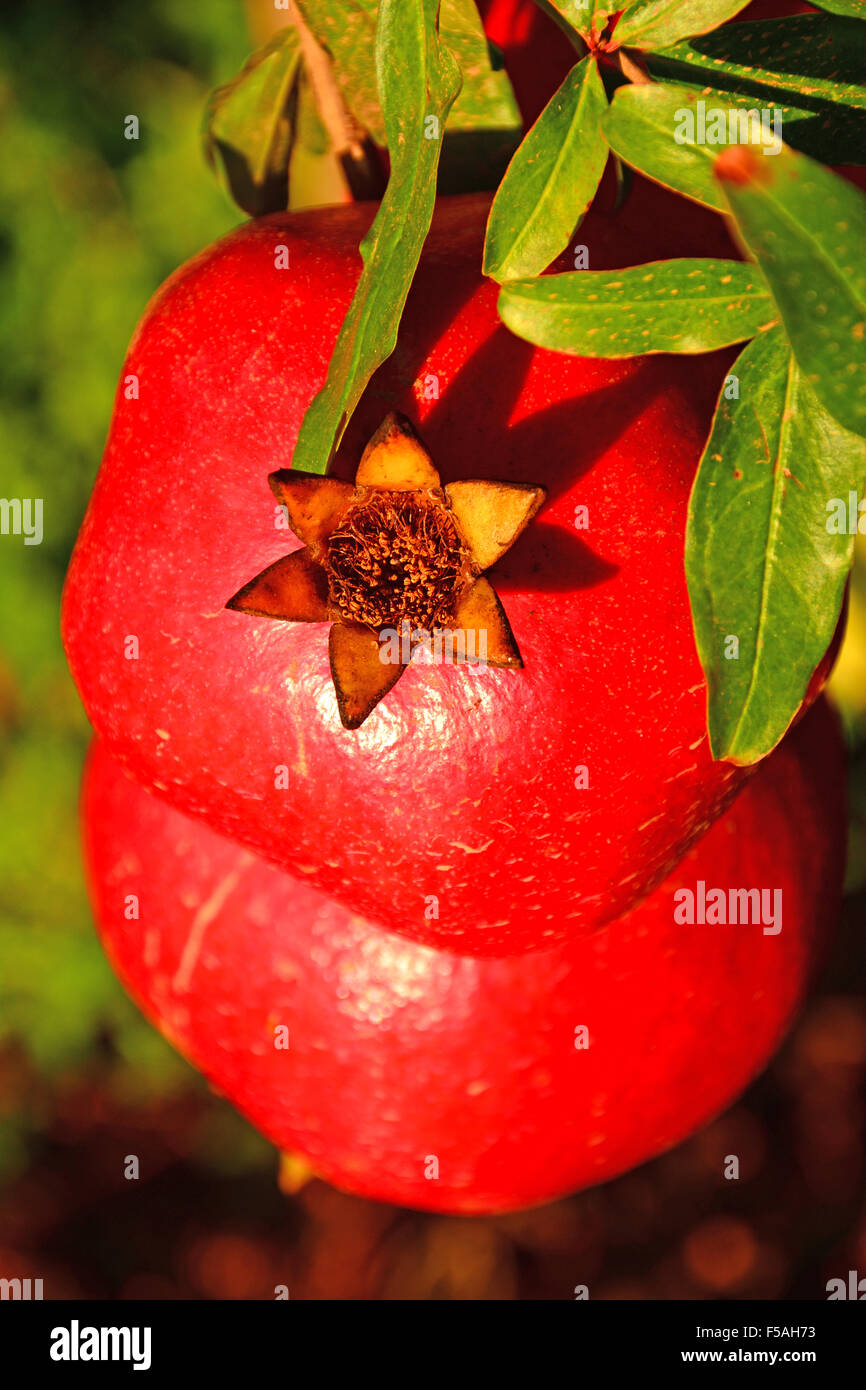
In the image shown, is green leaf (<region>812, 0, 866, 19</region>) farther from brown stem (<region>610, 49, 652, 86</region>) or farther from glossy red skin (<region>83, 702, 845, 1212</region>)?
glossy red skin (<region>83, 702, 845, 1212</region>)

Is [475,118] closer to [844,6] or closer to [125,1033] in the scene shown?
[844,6]

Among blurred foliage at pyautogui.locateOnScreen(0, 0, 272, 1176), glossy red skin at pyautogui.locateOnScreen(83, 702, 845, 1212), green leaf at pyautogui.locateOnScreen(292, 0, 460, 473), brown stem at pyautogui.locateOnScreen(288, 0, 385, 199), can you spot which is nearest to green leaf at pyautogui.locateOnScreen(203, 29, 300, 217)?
brown stem at pyautogui.locateOnScreen(288, 0, 385, 199)

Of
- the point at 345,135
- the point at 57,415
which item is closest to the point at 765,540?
the point at 345,135

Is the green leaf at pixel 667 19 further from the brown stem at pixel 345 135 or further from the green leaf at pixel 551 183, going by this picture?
the brown stem at pixel 345 135

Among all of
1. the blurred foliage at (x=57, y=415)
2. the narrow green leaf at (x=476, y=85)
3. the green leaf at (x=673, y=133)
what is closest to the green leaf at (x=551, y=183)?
the green leaf at (x=673, y=133)
